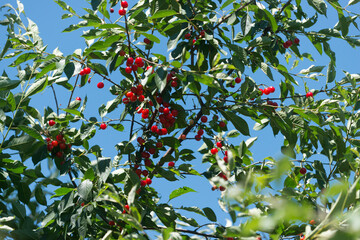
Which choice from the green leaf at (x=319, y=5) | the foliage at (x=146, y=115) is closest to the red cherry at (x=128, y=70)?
the foliage at (x=146, y=115)

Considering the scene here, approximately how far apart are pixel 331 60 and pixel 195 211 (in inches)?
54.3

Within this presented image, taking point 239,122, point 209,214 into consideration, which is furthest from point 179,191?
point 239,122

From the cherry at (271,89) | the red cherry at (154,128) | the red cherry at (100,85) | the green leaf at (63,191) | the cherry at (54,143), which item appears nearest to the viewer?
the green leaf at (63,191)

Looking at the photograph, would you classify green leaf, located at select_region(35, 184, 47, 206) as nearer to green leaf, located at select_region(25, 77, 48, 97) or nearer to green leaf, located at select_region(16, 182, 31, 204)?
green leaf, located at select_region(16, 182, 31, 204)

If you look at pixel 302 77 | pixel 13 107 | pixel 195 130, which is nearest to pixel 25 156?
pixel 13 107

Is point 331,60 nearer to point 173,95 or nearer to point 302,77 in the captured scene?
point 302,77

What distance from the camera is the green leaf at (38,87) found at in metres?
2.08

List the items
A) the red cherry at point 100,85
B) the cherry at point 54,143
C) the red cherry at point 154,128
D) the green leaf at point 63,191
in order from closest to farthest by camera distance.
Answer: the green leaf at point 63,191 < the cherry at point 54,143 < the red cherry at point 154,128 < the red cherry at point 100,85

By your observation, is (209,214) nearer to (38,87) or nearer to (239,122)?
(239,122)

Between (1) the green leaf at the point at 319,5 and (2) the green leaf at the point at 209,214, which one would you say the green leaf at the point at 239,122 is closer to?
(2) the green leaf at the point at 209,214

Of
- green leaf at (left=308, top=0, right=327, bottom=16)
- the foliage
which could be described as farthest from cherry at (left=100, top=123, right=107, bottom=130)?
green leaf at (left=308, top=0, right=327, bottom=16)

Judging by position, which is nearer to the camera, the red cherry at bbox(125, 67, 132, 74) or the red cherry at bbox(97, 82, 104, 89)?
the red cherry at bbox(125, 67, 132, 74)

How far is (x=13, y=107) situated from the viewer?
2.09m

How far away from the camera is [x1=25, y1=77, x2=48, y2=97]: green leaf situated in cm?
208
